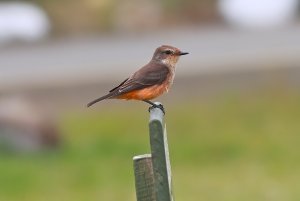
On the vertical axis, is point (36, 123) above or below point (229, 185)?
above

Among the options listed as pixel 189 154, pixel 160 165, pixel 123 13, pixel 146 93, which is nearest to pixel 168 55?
pixel 146 93

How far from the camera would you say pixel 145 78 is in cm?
638

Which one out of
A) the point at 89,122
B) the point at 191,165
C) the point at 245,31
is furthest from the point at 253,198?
the point at 245,31

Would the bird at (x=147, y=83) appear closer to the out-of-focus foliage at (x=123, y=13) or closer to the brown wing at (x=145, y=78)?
the brown wing at (x=145, y=78)

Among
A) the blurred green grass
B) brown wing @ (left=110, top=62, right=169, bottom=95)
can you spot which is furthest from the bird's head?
the blurred green grass

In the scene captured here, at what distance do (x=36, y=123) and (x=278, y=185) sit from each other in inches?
177

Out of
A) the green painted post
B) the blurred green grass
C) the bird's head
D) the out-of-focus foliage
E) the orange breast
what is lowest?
the green painted post

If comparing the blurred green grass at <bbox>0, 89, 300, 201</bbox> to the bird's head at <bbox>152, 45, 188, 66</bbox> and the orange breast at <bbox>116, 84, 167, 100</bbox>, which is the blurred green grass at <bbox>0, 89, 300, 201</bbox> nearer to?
the bird's head at <bbox>152, 45, 188, 66</bbox>

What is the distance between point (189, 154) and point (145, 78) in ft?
25.3

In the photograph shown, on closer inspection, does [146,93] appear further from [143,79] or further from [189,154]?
[189,154]

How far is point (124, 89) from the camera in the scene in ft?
20.5

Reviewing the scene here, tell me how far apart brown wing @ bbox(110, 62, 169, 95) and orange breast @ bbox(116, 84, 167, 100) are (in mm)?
29

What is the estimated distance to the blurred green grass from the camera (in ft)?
39.7

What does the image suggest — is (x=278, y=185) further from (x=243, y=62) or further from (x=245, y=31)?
(x=245, y=31)
